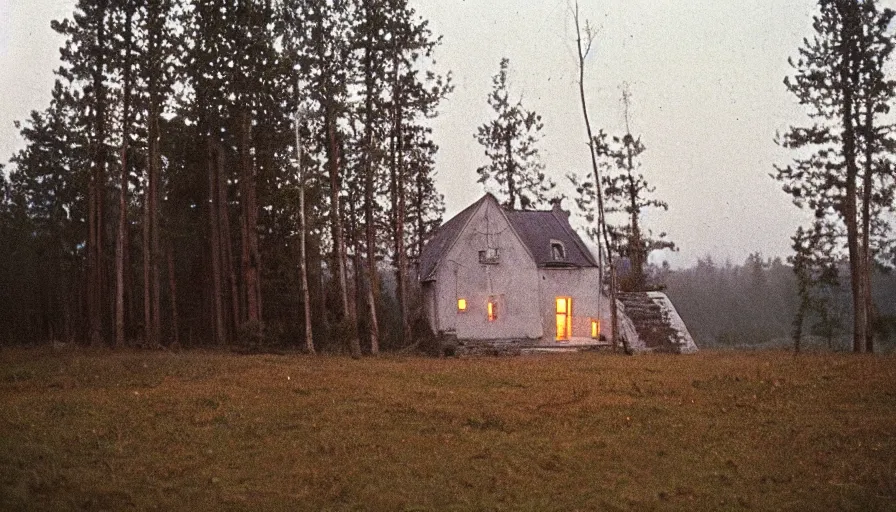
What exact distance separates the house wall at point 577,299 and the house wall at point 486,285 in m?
1.19

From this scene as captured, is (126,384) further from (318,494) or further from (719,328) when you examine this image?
(719,328)

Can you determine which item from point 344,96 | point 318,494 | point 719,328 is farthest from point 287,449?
point 719,328

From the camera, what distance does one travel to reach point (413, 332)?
4338cm

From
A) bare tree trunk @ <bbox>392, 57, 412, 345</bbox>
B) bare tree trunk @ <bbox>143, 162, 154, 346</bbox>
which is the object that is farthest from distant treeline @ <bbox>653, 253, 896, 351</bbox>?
bare tree trunk @ <bbox>143, 162, 154, 346</bbox>

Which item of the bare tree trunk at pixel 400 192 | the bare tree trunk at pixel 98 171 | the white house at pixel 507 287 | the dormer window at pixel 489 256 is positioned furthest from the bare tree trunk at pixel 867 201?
the bare tree trunk at pixel 98 171

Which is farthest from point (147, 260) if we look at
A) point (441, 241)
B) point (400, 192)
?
point (441, 241)

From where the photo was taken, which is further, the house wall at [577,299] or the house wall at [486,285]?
the house wall at [577,299]

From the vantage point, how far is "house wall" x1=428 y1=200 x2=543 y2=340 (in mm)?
41031

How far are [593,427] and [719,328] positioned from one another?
8597 centimetres

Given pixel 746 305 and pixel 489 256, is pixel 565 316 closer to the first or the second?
pixel 489 256

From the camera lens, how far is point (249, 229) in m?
33.2

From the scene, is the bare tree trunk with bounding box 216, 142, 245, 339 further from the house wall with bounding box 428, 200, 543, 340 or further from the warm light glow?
the warm light glow

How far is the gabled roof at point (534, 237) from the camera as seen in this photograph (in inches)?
1654

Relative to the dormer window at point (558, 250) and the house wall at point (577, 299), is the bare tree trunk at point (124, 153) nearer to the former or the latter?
the house wall at point (577, 299)
